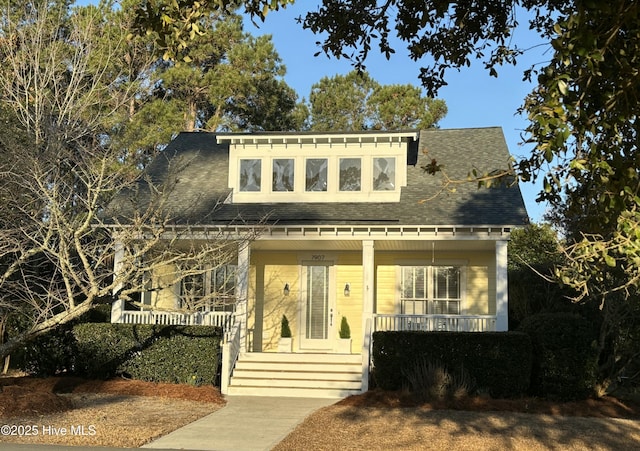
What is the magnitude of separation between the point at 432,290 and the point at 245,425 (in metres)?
7.66

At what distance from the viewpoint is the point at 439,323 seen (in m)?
14.3

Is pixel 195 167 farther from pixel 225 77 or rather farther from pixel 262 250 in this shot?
pixel 225 77

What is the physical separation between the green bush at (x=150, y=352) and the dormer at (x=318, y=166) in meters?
4.24

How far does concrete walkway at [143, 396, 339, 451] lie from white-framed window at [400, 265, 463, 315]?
4294mm

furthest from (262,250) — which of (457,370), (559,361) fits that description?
(559,361)

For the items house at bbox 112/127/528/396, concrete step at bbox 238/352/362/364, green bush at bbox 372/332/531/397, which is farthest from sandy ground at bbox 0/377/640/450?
house at bbox 112/127/528/396

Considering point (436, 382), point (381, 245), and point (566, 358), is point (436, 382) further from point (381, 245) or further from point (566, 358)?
point (381, 245)

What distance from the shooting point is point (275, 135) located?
16.3 m

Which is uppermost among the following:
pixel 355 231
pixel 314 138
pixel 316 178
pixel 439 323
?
pixel 314 138

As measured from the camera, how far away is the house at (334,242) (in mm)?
14320

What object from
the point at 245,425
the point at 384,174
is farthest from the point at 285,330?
the point at 245,425

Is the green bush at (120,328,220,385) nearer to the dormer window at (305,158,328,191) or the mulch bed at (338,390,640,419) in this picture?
the mulch bed at (338,390,640,419)

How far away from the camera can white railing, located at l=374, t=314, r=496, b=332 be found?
45.8 feet

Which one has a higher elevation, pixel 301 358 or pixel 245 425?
pixel 301 358
